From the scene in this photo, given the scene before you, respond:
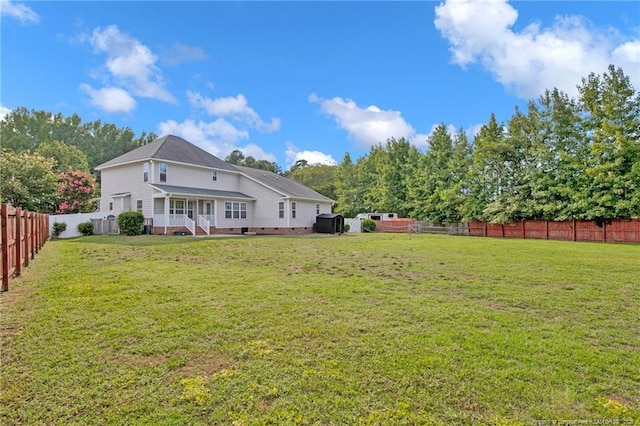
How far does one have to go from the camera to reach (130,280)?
6.74m

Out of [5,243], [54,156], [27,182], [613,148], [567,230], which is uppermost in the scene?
[54,156]

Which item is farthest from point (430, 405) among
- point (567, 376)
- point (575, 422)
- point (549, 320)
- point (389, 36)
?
point (389, 36)

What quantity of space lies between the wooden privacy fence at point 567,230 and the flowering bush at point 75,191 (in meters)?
31.9

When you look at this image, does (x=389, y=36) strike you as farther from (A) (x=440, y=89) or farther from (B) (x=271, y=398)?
(B) (x=271, y=398)

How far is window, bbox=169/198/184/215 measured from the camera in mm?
21466

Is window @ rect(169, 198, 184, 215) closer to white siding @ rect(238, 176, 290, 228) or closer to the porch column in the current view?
the porch column

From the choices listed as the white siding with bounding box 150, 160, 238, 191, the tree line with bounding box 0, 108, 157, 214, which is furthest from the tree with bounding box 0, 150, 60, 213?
the white siding with bounding box 150, 160, 238, 191

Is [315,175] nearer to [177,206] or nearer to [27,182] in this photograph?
[177,206]

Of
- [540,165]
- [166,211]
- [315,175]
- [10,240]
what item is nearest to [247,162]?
[315,175]

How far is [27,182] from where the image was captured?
75.7ft

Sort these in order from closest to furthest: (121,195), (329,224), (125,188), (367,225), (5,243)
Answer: (5,243)
(121,195)
(125,188)
(329,224)
(367,225)

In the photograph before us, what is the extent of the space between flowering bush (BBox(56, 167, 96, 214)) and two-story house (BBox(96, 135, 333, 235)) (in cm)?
643

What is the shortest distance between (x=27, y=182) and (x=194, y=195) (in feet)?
38.5

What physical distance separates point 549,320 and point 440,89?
1847 centimetres
